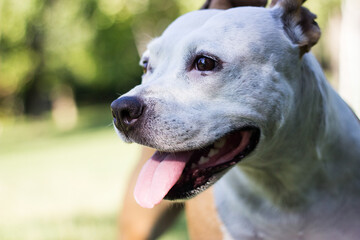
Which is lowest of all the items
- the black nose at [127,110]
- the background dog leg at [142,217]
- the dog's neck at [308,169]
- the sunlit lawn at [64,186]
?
the sunlit lawn at [64,186]

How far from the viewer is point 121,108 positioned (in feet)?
7.66

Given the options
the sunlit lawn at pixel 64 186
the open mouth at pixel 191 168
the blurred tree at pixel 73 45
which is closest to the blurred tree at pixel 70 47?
the blurred tree at pixel 73 45

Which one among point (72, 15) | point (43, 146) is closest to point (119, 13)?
point (72, 15)

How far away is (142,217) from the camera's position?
3889 mm

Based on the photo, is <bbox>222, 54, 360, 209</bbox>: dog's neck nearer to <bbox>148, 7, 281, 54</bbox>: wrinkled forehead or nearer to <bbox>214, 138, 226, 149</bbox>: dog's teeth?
<bbox>214, 138, 226, 149</bbox>: dog's teeth

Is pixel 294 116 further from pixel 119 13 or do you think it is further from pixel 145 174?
pixel 119 13

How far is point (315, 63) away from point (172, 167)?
3.57ft

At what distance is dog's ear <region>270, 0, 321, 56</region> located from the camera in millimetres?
2641

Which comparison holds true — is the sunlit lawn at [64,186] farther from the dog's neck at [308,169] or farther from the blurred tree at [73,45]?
the blurred tree at [73,45]

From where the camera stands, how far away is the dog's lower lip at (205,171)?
96.0 inches

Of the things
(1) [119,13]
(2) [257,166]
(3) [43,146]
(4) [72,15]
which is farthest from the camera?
(1) [119,13]

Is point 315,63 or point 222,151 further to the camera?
point 315,63

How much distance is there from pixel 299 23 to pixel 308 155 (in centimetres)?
74

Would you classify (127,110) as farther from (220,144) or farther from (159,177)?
(220,144)
